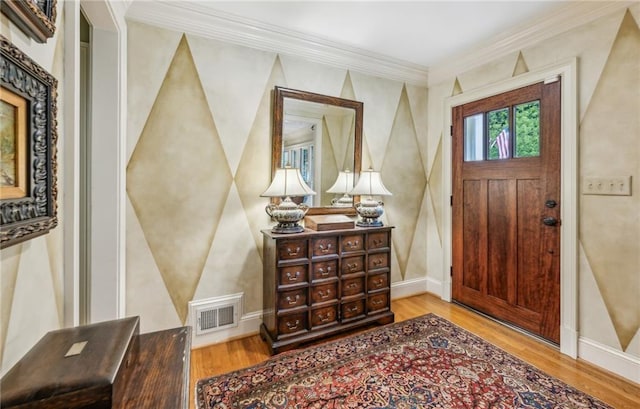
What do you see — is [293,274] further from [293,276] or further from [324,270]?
[324,270]

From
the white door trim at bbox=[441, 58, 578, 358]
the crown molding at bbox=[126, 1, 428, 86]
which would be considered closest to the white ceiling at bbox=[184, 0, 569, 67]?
the crown molding at bbox=[126, 1, 428, 86]

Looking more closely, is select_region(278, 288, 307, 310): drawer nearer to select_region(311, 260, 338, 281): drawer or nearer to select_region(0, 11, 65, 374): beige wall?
select_region(311, 260, 338, 281): drawer

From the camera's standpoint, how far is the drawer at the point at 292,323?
2.21 metres

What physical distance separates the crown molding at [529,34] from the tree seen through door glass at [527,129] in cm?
52

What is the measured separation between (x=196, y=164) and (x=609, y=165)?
9.66 ft

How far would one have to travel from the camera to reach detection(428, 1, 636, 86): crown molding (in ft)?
6.61

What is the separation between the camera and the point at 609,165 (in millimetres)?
2000

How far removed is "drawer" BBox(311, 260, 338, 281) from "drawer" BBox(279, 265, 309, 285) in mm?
77

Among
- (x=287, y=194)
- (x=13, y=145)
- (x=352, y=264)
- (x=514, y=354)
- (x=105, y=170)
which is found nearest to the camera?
(x=13, y=145)

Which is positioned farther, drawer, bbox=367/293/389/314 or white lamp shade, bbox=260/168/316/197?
drawer, bbox=367/293/389/314

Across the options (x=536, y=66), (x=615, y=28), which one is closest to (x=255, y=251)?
(x=536, y=66)

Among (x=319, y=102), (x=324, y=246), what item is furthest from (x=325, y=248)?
(x=319, y=102)

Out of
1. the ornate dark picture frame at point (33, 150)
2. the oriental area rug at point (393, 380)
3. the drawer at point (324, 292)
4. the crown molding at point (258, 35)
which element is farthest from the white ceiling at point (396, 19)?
the oriental area rug at point (393, 380)

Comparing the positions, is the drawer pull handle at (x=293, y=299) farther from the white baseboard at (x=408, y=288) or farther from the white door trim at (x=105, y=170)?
the white baseboard at (x=408, y=288)
